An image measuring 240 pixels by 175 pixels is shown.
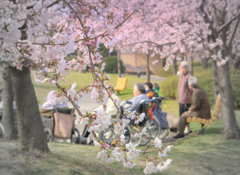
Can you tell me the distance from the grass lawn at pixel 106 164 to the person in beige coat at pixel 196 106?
462mm

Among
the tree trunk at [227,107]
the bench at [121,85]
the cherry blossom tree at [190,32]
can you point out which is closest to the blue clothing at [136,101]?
the cherry blossom tree at [190,32]

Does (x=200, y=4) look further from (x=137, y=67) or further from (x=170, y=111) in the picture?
(x=137, y=67)

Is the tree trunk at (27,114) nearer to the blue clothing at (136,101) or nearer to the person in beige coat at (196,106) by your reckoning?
the blue clothing at (136,101)

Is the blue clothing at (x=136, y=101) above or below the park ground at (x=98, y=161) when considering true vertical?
above

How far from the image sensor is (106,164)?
16.7 feet

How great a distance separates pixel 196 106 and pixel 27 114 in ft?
12.9

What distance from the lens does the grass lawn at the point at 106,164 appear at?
455 centimetres

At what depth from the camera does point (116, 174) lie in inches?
185

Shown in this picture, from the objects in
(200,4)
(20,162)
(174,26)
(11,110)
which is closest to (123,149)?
(20,162)

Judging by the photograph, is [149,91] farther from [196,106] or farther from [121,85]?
[121,85]

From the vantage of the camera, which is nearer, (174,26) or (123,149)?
(123,149)

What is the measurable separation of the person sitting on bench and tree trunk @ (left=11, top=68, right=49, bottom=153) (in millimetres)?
3400

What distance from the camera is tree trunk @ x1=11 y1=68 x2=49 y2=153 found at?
15.9 ft

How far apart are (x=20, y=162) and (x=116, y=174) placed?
54.9 inches
